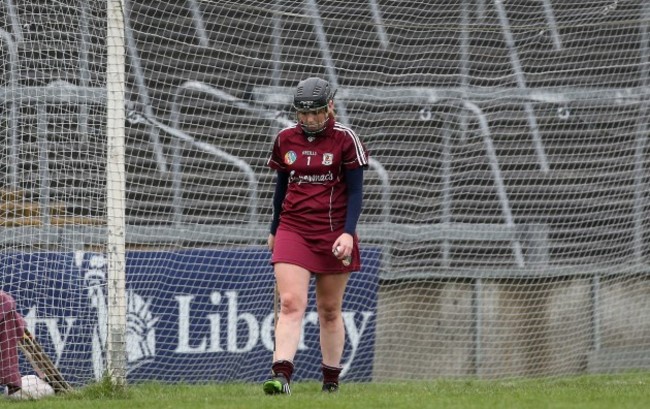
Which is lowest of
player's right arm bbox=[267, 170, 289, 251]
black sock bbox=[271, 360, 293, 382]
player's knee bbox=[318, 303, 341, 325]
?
black sock bbox=[271, 360, 293, 382]

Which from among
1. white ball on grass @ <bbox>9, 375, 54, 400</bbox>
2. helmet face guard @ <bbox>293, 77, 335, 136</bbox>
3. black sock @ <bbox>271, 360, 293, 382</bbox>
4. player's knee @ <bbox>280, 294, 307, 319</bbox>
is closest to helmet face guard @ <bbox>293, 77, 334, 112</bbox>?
helmet face guard @ <bbox>293, 77, 335, 136</bbox>

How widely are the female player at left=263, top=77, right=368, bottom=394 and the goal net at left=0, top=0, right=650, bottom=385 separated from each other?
268cm

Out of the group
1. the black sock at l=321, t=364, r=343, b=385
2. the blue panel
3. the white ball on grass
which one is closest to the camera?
the black sock at l=321, t=364, r=343, b=385

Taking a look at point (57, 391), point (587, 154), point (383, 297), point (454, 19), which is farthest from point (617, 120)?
point (57, 391)

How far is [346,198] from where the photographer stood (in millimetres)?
8172

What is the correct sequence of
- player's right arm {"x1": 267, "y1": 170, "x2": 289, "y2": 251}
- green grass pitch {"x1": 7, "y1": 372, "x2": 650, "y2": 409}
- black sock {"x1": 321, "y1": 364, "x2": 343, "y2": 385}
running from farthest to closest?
black sock {"x1": 321, "y1": 364, "x2": 343, "y2": 385} < player's right arm {"x1": 267, "y1": 170, "x2": 289, "y2": 251} < green grass pitch {"x1": 7, "y1": 372, "x2": 650, "y2": 409}

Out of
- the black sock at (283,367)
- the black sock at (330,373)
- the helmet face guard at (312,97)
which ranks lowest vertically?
the black sock at (330,373)

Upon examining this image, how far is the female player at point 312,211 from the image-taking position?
311 inches

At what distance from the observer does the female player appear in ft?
26.0

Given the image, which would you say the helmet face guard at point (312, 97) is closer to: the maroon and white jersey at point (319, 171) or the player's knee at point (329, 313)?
the maroon and white jersey at point (319, 171)

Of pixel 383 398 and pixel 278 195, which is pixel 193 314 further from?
pixel 383 398

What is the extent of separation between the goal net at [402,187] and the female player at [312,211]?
8.80 ft

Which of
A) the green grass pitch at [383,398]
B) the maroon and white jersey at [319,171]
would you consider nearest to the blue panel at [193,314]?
the green grass pitch at [383,398]

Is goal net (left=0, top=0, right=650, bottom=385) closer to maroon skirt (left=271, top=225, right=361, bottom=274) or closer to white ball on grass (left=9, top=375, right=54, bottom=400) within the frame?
white ball on grass (left=9, top=375, right=54, bottom=400)
